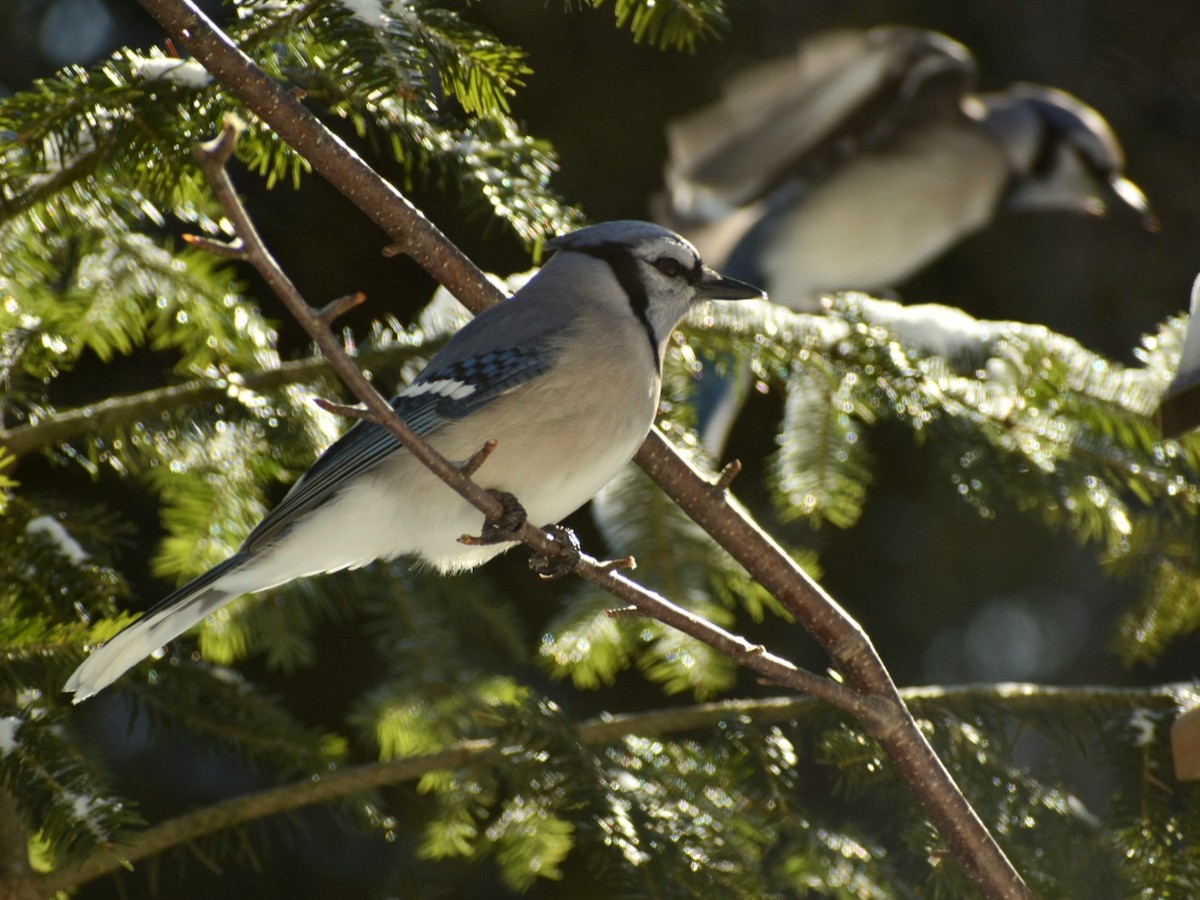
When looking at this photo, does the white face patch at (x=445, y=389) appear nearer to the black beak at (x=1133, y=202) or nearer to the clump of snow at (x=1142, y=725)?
the clump of snow at (x=1142, y=725)

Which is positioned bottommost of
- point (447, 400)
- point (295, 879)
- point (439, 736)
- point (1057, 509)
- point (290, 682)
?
point (295, 879)

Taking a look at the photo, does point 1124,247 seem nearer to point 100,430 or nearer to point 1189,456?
point 1189,456

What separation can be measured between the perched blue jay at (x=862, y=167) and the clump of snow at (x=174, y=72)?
2.10 metres

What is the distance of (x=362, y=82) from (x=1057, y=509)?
1.00 meters

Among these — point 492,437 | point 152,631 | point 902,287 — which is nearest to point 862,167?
point 902,287

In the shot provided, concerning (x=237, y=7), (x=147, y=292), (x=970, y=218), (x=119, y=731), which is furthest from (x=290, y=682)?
(x=970, y=218)

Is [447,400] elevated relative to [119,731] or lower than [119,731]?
elevated

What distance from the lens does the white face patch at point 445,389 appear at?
1.50m

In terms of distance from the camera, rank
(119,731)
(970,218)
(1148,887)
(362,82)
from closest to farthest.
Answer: (362,82) < (1148,887) < (119,731) < (970,218)

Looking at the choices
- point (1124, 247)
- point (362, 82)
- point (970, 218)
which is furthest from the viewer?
point (970, 218)

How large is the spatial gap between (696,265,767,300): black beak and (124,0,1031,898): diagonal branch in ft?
0.94

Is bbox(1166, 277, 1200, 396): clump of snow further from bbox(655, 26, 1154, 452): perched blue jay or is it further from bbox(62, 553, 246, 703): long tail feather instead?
bbox(655, 26, 1154, 452): perched blue jay

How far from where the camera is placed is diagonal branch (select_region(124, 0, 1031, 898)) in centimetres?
113

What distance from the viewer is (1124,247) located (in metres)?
3.29
